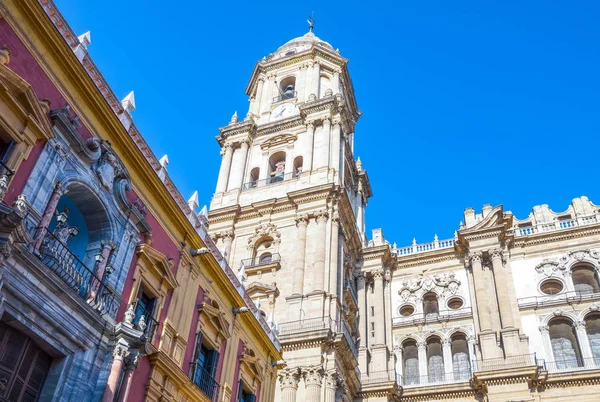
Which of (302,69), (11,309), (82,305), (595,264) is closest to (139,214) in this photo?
(82,305)

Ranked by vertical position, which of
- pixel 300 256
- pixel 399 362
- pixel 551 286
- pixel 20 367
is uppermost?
pixel 551 286

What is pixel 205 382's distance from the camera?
17906mm

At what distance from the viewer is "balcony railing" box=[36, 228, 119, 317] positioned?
41.6 ft

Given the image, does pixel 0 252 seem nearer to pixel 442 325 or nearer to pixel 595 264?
pixel 442 325

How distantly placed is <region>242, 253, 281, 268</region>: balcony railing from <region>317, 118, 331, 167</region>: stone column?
6692mm

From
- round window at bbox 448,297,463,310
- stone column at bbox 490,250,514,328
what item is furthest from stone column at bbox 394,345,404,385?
stone column at bbox 490,250,514,328

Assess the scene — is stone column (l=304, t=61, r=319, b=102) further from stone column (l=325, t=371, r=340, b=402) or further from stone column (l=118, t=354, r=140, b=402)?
stone column (l=118, t=354, r=140, b=402)

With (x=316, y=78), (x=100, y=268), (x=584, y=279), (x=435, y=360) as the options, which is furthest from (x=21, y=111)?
(x=316, y=78)

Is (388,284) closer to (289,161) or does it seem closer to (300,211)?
(300,211)

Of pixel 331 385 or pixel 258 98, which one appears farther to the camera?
pixel 258 98

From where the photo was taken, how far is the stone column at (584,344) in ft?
98.1

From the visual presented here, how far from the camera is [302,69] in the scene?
45.1 m

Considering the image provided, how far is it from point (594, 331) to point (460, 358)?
691cm

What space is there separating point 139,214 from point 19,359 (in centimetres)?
514
